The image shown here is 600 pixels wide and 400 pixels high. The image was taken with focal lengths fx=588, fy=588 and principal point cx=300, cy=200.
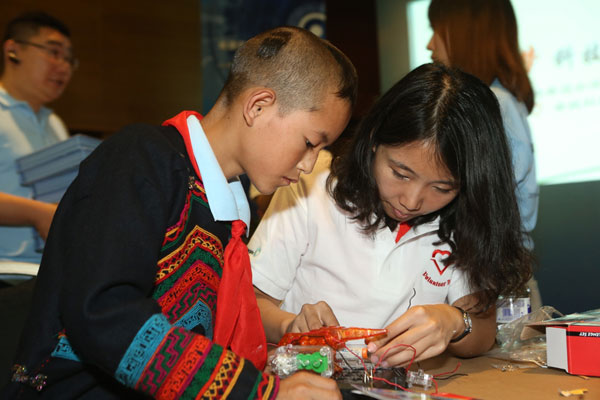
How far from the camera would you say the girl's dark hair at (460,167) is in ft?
4.14

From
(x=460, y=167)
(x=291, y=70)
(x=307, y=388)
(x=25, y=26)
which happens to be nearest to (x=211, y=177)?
(x=291, y=70)

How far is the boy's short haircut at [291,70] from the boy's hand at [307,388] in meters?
0.53

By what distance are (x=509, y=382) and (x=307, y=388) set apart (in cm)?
43

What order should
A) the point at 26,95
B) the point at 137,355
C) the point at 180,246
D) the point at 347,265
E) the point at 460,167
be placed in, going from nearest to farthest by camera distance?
1. the point at 137,355
2. the point at 180,246
3. the point at 460,167
4. the point at 347,265
5. the point at 26,95

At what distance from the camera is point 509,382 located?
1.03 meters

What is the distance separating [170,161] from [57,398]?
0.39m

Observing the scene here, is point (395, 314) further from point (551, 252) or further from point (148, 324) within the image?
point (551, 252)

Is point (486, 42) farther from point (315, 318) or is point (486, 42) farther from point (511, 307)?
point (315, 318)

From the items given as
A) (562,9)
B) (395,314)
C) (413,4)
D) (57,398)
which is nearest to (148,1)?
(413,4)

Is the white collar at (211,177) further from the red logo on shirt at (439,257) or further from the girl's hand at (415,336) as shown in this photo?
the red logo on shirt at (439,257)

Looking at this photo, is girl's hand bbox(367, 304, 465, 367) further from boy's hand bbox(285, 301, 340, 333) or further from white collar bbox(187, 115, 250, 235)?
white collar bbox(187, 115, 250, 235)

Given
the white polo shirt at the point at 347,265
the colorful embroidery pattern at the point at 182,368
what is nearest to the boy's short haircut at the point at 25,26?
the white polo shirt at the point at 347,265

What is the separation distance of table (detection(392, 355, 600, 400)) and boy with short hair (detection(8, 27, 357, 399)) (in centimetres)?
29

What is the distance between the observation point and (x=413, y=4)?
3.63 m
